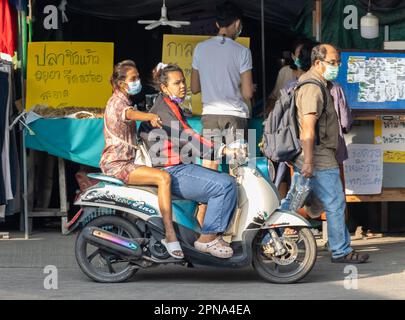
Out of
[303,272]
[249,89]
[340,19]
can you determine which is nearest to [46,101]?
[249,89]

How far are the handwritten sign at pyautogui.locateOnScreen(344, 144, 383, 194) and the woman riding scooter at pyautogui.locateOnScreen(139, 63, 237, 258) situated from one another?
8.74 feet

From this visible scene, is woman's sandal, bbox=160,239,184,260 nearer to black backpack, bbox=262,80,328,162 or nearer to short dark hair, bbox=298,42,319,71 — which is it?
black backpack, bbox=262,80,328,162

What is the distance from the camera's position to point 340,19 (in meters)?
11.7

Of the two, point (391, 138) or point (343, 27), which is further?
point (343, 27)

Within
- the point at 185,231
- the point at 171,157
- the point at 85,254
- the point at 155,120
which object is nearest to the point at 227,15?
the point at 171,157

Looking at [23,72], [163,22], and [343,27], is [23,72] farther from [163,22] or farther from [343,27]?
[343,27]

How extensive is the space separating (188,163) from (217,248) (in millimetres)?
714

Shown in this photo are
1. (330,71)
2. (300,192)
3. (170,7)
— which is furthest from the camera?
(170,7)

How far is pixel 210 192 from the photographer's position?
27.9 feet

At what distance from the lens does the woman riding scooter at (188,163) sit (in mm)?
8500

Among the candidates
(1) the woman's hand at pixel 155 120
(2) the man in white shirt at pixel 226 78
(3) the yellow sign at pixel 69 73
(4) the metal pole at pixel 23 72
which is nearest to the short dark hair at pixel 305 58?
(2) the man in white shirt at pixel 226 78

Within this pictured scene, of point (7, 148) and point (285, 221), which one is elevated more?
point (7, 148)

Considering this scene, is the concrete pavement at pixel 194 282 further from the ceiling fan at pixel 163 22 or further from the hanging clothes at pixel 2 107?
the ceiling fan at pixel 163 22
